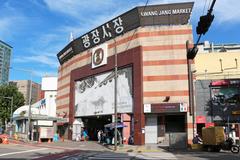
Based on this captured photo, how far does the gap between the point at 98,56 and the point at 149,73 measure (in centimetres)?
999

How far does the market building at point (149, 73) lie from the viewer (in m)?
36.4

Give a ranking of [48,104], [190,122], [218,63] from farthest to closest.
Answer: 1. [48,104]
2. [218,63]
3. [190,122]

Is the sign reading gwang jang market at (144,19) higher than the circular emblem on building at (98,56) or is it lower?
higher

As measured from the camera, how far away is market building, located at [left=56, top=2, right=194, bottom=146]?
36.4 metres

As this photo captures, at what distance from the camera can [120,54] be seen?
135ft

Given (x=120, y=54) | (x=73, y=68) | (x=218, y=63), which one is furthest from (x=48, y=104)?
(x=218, y=63)

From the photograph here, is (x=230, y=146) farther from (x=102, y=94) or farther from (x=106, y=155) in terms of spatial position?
(x=102, y=94)

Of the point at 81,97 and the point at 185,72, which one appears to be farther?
the point at 81,97

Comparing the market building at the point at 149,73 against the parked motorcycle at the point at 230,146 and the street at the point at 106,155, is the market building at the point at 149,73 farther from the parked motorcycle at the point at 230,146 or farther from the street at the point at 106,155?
the street at the point at 106,155

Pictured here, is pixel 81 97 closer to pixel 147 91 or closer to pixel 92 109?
pixel 92 109

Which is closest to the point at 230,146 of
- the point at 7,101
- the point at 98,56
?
the point at 98,56

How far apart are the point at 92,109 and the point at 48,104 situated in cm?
2693

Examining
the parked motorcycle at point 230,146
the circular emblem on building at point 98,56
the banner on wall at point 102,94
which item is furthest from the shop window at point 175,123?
the circular emblem on building at point 98,56

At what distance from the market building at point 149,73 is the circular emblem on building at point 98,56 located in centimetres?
14
